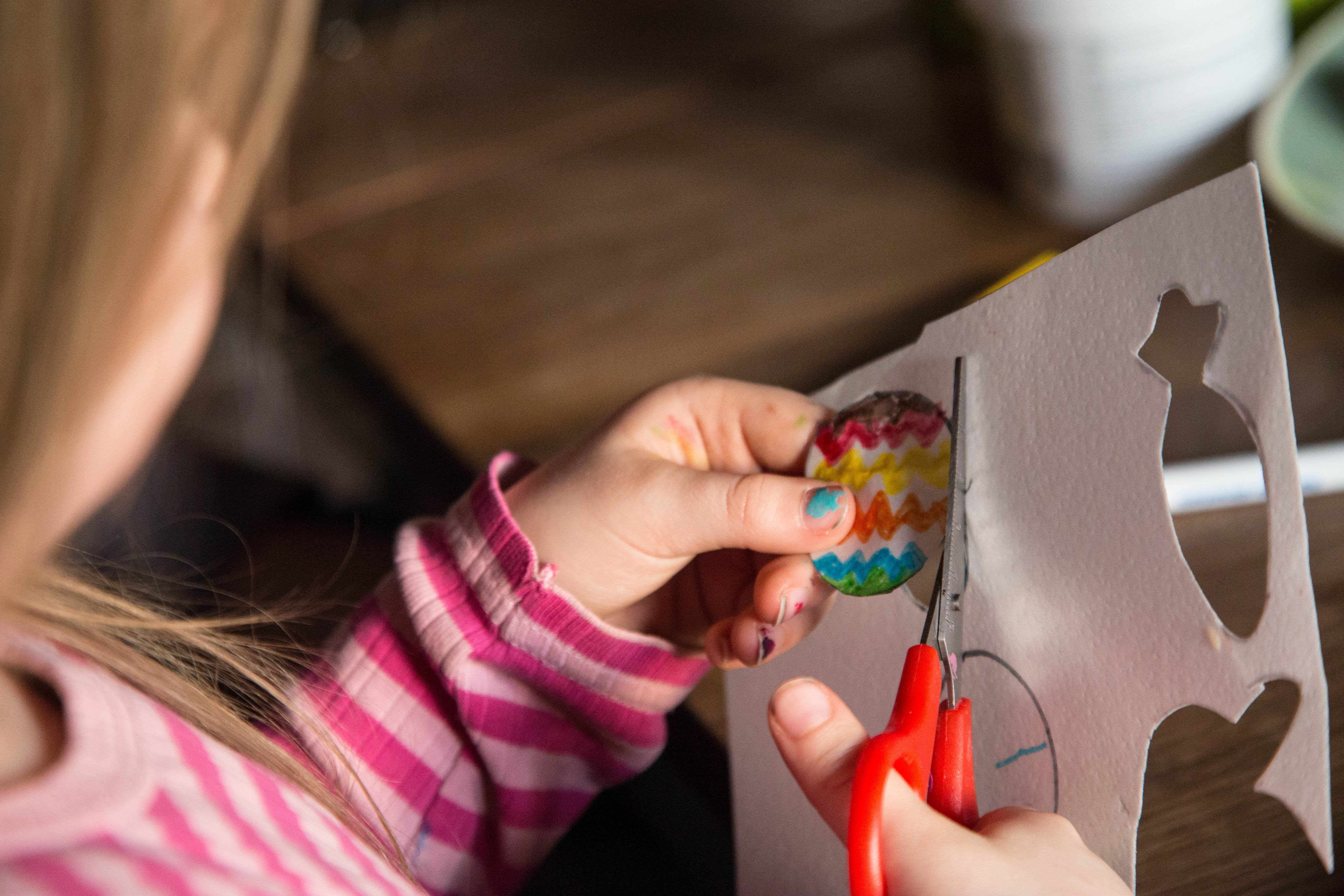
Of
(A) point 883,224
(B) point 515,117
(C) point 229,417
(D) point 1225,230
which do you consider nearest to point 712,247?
(A) point 883,224

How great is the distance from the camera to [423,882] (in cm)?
50

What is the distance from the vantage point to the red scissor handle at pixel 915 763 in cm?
30

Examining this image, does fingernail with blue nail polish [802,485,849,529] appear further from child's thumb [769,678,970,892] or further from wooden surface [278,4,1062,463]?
wooden surface [278,4,1062,463]

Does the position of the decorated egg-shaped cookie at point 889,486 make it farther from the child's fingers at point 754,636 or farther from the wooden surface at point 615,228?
the wooden surface at point 615,228

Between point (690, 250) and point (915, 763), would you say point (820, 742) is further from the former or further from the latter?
point (690, 250)

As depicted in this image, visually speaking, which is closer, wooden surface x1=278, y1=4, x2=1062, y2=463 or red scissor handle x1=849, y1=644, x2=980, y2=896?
red scissor handle x1=849, y1=644, x2=980, y2=896

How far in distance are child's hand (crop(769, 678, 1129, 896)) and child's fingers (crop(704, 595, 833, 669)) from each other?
9 centimetres

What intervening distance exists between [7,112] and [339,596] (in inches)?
16.9

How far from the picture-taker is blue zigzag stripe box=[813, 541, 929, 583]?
40 centimetres

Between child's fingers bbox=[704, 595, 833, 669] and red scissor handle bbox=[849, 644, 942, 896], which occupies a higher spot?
red scissor handle bbox=[849, 644, 942, 896]

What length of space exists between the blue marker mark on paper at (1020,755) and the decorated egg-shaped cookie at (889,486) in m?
0.08

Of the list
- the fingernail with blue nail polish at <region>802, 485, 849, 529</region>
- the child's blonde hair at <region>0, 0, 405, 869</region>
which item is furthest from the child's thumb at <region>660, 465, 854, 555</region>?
the child's blonde hair at <region>0, 0, 405, 869</region>

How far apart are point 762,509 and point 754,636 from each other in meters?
0.06

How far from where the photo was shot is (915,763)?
0.32 m
